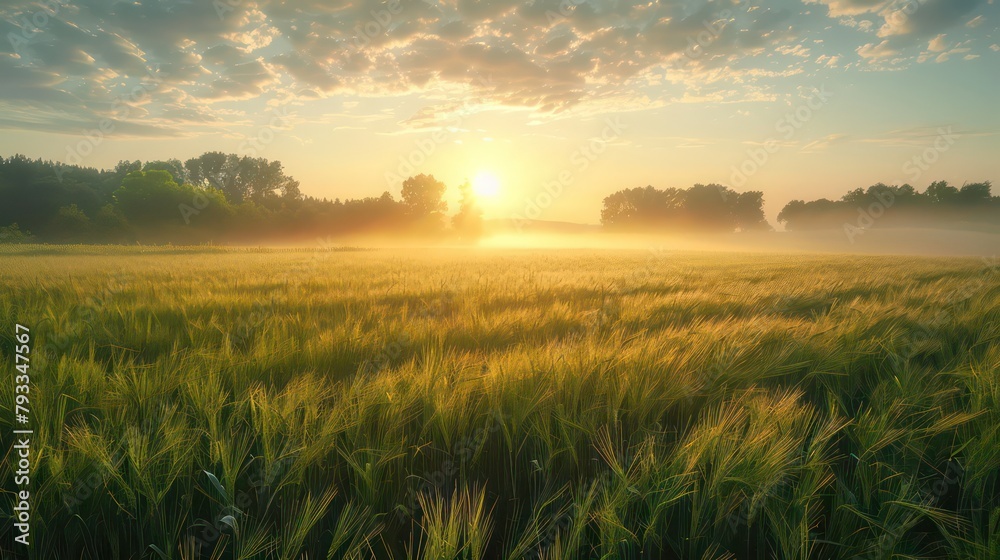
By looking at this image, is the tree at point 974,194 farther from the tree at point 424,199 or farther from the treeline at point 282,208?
the tree at point 424,199

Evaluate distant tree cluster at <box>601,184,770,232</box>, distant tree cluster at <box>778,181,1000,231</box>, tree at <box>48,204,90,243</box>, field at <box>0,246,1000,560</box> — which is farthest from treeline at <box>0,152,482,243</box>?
distant tree cluster at <box>778,181,1000,231</box>

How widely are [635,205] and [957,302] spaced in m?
80.0

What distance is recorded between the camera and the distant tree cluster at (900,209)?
193 ft

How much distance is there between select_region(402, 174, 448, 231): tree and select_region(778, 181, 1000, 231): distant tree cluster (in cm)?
6263

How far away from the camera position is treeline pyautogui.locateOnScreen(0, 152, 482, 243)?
35.7 meters

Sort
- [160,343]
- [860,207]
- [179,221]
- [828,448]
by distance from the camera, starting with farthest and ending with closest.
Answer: [860,207] → [179,221] → [160,343] → [828,448]

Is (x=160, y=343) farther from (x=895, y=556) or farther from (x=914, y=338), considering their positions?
(x=914, y=338)

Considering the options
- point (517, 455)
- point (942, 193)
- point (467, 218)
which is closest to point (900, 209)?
point (942, 193)

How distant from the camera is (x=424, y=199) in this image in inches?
2293

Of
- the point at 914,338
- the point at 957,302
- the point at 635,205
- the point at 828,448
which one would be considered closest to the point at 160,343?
the point at 828,448

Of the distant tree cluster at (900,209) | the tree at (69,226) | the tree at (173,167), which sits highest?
the tree at (173,167)

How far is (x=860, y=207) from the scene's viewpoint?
6512cm

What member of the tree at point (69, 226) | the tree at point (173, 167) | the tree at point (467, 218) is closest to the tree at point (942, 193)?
the tree at point (467, 218)

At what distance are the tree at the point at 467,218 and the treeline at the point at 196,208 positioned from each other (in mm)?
149
